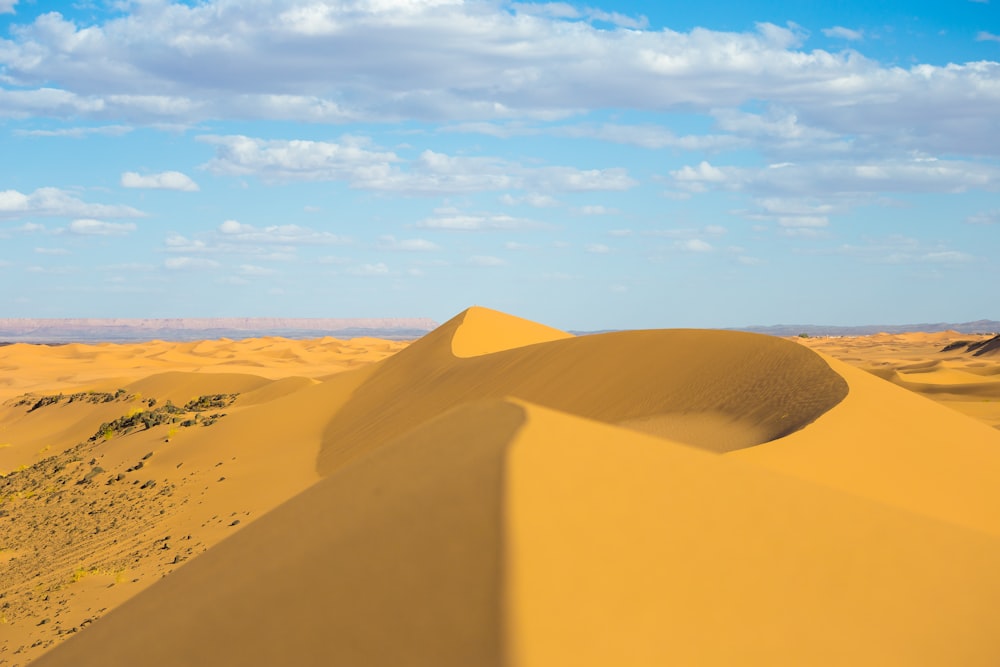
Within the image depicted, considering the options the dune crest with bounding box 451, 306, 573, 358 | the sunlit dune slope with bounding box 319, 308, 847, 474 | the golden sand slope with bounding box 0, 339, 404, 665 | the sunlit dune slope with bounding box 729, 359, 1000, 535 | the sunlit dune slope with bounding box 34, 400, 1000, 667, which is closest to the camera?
the sunlit dune slope with bounding box 34, 400, 1000, 667

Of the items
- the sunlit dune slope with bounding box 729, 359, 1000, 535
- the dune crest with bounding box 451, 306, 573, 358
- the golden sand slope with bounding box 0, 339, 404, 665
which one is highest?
the dune crest with bounding box 451, 306, 573, 358

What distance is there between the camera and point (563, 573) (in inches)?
208

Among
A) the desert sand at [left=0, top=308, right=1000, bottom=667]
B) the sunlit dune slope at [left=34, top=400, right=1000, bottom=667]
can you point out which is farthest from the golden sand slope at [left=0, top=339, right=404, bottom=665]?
the sunlit dune slope at [left=34, top=400, right=1000, bottom=667]

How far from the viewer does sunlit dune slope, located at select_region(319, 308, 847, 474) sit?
14.3 meters

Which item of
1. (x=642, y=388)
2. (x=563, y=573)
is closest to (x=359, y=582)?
(x=563, y=573)

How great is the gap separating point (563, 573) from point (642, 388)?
11738 mm

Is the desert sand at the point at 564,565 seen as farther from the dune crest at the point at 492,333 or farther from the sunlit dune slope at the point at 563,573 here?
the dune crest at the point at 492,333

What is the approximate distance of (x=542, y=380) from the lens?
18.2 metres

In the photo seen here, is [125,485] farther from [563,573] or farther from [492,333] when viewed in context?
[563,573]

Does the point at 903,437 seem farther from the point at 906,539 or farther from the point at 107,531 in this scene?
the point at 107,531

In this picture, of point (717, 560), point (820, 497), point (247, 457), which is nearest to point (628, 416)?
Result: point (247, 457)

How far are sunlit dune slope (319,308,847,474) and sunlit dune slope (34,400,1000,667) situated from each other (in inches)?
255

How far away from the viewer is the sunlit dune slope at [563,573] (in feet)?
16.6

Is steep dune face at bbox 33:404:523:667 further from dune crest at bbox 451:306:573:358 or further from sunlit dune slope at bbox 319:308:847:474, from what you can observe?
dune crest at bbox 451:306:573:358
